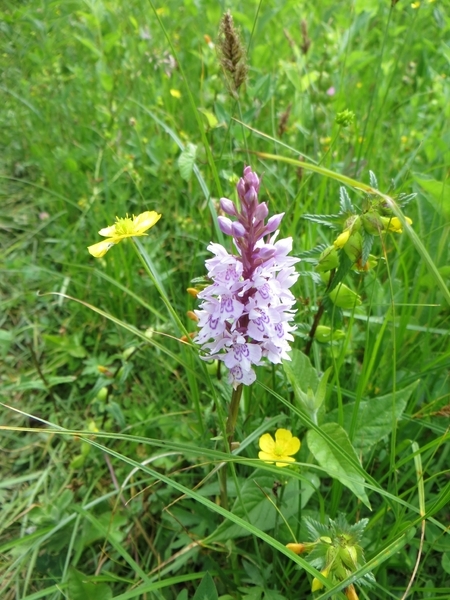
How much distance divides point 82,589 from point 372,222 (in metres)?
0.92

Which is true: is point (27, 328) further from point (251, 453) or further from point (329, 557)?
point (329, 557)

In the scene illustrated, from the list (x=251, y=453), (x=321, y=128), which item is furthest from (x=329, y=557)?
(x=321, y=128)

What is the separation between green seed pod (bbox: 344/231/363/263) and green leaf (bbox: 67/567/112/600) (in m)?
0.83

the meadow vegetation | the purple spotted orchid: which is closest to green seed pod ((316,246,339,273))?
the meadow vegetation

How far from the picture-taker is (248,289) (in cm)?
80

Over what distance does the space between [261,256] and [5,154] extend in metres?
2.12

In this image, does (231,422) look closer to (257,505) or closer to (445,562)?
(257,505)

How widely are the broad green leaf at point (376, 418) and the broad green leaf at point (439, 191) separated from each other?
542mm

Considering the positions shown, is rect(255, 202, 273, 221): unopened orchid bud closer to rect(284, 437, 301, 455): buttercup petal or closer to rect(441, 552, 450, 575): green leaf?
rect(284, 437, 301, 455): buttercup petal

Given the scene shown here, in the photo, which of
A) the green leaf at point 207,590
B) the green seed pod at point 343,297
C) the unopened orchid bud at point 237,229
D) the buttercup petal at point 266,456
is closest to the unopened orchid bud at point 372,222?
the green seed pod at point 343,297

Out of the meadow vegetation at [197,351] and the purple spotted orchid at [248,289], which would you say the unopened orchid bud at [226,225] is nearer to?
the purple spotted orchid at [248,289]

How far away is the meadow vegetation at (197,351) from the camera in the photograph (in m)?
0.95

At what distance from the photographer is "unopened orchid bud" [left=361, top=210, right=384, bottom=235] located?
88cm

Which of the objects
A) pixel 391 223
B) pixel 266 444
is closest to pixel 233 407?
pixel 266 444
